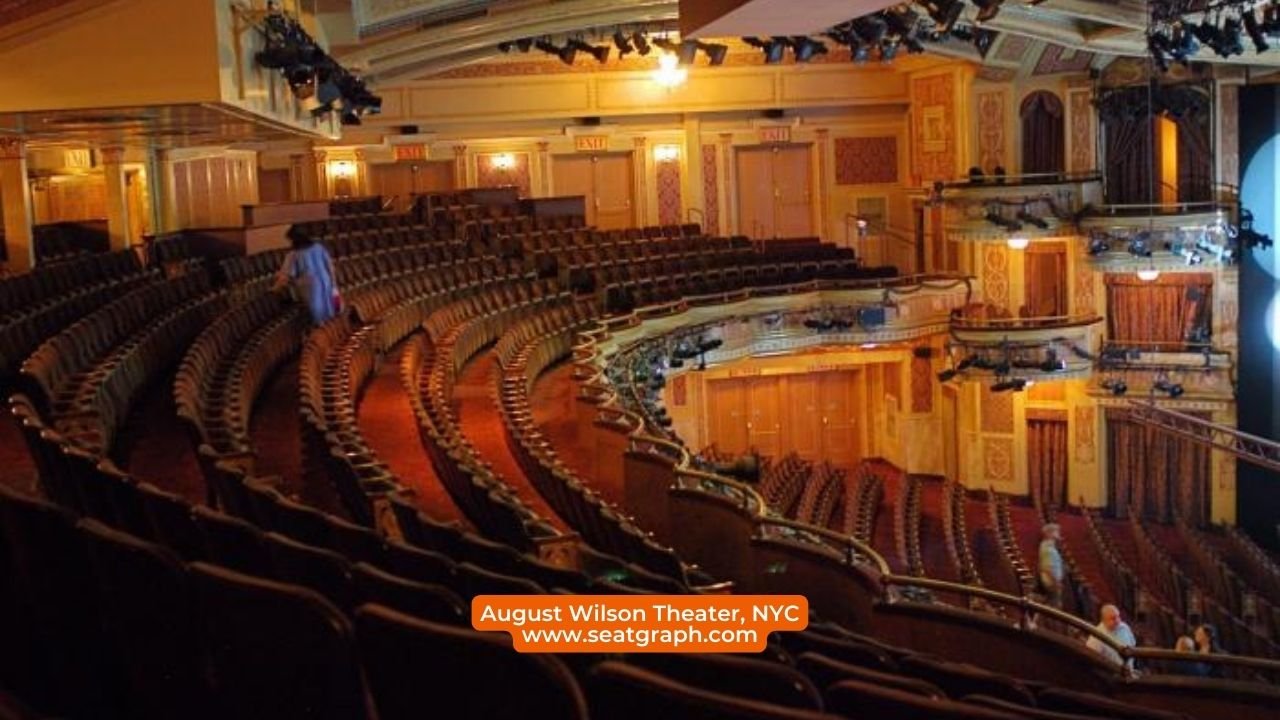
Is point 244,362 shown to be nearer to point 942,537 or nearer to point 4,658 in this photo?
point 4,658

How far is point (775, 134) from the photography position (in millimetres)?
12789

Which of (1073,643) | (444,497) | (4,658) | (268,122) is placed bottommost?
(1073,643)

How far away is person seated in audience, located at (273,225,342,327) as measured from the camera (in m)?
6.02

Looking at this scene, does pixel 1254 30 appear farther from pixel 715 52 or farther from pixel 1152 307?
pixel 1152 307

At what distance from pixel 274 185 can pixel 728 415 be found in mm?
3850

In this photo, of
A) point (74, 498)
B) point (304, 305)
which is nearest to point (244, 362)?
point (304, 305)

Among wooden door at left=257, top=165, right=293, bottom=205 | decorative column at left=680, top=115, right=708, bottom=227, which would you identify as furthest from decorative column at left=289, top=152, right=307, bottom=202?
decorative column at left=680, top=115, right=708, bottom=227

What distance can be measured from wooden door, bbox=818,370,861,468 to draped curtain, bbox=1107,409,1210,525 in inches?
78.5

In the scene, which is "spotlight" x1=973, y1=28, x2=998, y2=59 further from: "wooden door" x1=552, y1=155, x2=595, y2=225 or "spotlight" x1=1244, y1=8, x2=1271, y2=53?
"wooden door" x1=552, y1=155, x2=595, y2=225

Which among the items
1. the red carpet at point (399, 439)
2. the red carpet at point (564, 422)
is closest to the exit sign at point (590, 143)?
the red carpet at point (564, 422)

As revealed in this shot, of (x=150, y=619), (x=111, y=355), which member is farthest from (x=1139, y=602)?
(x=150, y=619)

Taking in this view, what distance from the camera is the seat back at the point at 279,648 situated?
1.30 m

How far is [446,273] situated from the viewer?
8844 millimetres

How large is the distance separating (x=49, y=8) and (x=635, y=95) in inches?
292
